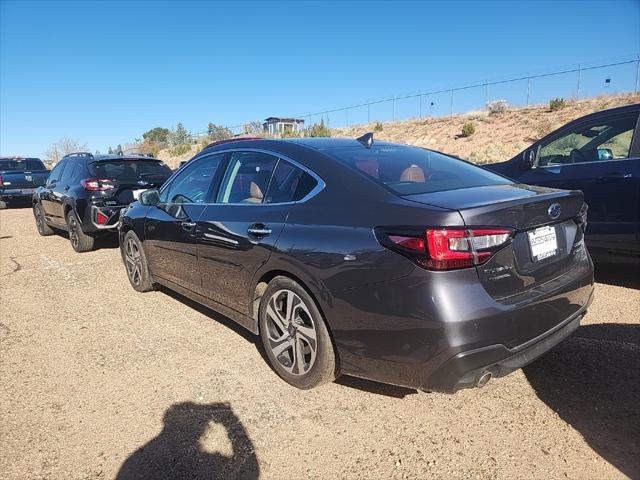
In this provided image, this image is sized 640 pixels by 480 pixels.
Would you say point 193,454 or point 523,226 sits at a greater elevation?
point 523,226

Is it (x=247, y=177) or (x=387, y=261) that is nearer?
(x=387, y=261)

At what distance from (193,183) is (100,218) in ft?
12.1

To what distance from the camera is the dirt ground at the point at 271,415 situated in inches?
96.4

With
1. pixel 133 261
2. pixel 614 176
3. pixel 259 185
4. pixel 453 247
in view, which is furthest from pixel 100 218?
pixel 614 176

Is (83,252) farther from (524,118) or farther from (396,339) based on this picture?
(524,118)

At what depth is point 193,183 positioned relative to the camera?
14.5ft

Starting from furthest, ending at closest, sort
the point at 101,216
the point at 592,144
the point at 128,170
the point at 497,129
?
the point at 497,129 → the point at 128,170 → the point at 101,216 → the point at 592,144

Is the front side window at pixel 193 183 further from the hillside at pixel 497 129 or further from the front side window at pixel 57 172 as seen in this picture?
the hillside at pixel 497 129

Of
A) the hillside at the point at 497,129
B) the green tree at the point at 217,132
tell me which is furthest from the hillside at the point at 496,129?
the green tree at the point at 217,132

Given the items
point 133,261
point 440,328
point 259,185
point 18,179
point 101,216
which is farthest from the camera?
point 18,179

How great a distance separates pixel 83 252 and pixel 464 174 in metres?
6.74

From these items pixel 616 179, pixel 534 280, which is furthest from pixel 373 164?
pixel 616 179

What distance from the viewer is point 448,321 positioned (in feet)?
7.54

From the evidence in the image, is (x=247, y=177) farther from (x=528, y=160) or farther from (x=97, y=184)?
(x=97, y=184)
